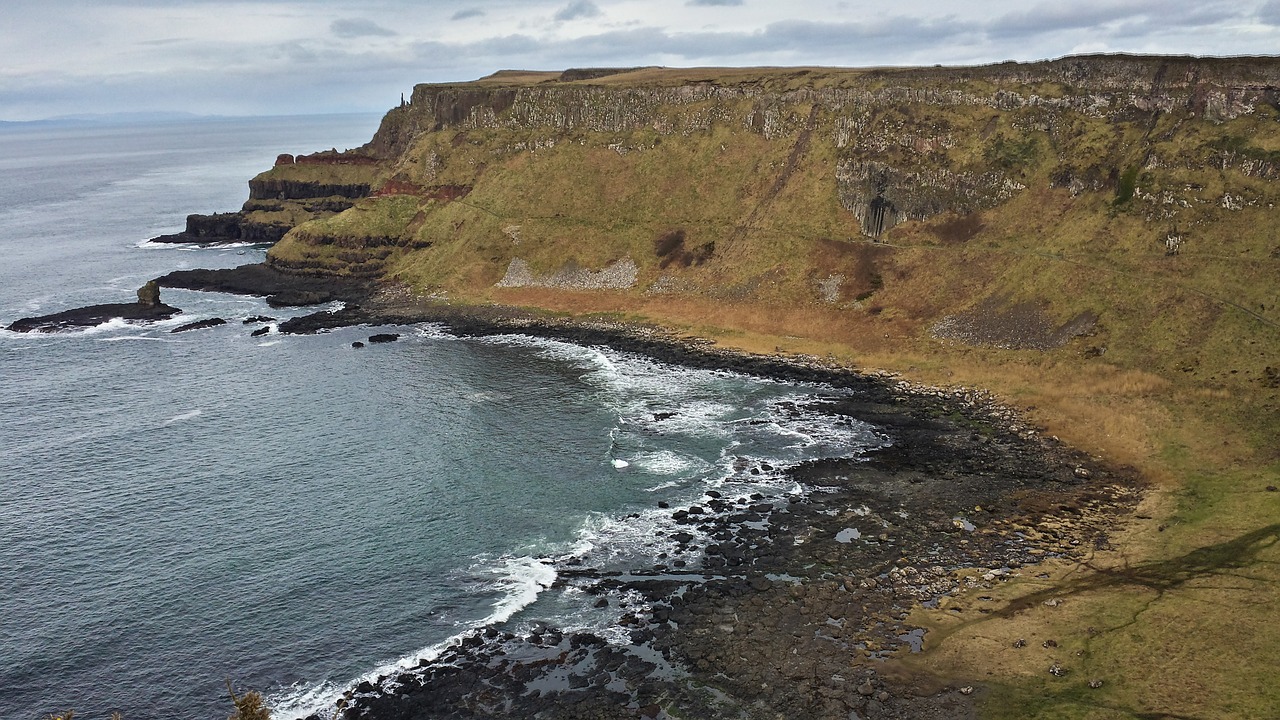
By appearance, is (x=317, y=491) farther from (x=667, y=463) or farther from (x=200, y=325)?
(x=200, y=325)

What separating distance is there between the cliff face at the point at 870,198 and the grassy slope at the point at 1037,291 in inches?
16.8

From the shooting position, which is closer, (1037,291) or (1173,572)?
(1173,572)

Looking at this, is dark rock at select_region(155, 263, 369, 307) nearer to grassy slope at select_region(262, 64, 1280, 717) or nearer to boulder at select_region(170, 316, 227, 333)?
grassy slope at select_region(262, 64, 1280, 717)

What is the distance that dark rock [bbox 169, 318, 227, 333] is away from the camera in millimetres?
120500

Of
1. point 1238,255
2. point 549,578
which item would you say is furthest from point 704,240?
point 549,578

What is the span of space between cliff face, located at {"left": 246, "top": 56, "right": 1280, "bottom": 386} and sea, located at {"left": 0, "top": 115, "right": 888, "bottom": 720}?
25.4m

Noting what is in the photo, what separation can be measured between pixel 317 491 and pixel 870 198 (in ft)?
279

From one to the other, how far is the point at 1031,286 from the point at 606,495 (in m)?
60.5

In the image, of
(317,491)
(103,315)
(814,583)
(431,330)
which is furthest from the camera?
(103,315)

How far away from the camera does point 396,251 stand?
150 meters

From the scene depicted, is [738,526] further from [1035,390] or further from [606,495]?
[1035,390]

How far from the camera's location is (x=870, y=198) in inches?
4872

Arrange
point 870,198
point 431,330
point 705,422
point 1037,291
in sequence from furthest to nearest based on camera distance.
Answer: point 870,198, point 431,330, point 1037,291, point 705,422

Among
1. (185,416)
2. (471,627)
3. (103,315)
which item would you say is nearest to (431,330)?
(185,416)
